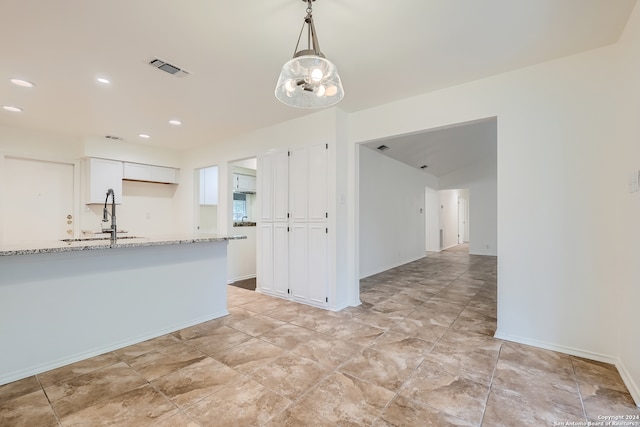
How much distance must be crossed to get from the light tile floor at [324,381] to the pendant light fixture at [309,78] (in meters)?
2.03

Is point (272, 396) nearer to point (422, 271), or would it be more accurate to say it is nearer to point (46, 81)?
point (46, 81)

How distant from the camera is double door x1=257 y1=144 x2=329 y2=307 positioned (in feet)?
12.3

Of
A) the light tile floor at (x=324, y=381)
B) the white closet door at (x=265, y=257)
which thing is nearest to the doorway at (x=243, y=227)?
the white closet door at (x=265, y=257)

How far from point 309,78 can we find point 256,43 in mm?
835

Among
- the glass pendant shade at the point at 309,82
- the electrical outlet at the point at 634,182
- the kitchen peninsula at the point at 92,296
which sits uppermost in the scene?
the glass pendant shade at the point at 309,82

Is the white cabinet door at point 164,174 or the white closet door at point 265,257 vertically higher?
the white cabinet door at point 164,174

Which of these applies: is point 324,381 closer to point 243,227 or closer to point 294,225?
point 294,225

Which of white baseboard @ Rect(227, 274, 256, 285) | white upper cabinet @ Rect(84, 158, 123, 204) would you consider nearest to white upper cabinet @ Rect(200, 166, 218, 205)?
white upper cabinet @ Rect(84, 158, 123, 204)

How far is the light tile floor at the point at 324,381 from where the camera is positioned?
5.59 feet

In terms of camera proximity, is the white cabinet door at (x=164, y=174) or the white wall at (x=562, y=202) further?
the white cabinet door at (x=164, y=174)

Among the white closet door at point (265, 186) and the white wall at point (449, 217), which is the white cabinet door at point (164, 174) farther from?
the white wall at point (449, 217)

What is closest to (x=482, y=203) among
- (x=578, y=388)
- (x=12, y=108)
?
(x=578, y=388)

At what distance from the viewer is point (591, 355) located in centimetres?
237

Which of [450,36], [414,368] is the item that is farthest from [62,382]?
[450,36]
